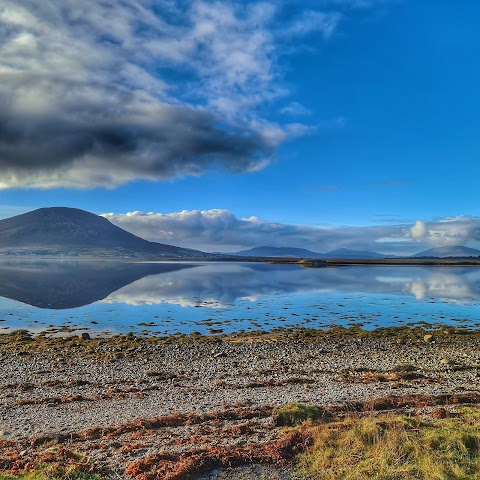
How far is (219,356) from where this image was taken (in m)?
25.6

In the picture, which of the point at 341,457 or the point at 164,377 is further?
the point at 164,377

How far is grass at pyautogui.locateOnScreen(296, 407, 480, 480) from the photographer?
30.2ft

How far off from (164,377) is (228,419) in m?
7.67

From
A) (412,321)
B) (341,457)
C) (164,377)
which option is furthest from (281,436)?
(412,321)

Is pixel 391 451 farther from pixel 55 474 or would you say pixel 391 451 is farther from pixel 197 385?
pixel 197 385

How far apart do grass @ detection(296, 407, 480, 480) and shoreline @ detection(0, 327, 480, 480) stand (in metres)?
1.46

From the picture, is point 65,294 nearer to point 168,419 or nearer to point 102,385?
point 102,385

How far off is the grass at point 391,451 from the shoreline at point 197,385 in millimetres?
1462

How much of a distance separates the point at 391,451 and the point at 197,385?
11.1 metres

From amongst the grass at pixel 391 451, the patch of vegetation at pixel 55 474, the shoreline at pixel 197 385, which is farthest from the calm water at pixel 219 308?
the patch of vegetation at pixel 55 474

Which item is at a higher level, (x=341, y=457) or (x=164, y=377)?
(x=341, y=457)

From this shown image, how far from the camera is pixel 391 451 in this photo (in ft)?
33.1

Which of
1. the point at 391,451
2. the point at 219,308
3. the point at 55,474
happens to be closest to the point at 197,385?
the point at 55,474

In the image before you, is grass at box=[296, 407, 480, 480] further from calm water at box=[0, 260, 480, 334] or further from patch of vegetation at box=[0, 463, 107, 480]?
calm water at box=[0, 260, 480, 334]
